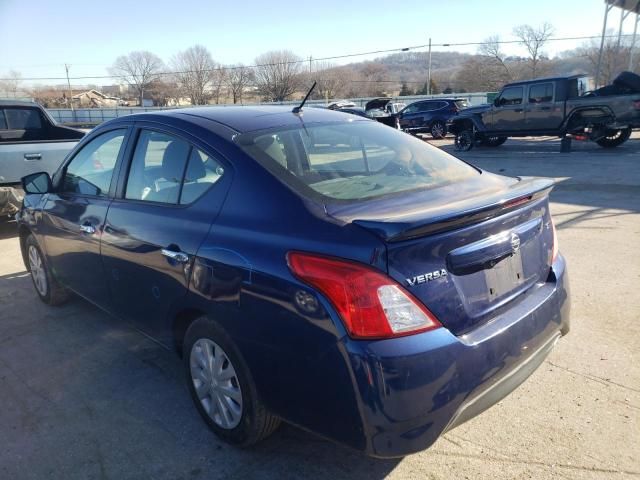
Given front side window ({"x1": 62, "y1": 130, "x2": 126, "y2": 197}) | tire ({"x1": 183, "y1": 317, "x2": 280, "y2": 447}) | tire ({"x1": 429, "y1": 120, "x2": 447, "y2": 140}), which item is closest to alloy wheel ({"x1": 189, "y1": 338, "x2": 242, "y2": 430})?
tire ({"x1": 183, "y1": 317, "x2": 280, "y2": 447})

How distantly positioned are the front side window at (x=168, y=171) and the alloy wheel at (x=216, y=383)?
2.66 feet

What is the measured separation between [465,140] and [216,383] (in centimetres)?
1713

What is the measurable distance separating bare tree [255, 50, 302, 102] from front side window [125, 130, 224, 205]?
6874 cm

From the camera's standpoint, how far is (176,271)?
2762mm

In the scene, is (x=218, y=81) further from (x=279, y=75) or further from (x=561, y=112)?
(x=561, y=112)

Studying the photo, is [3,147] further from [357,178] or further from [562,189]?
[562,189]

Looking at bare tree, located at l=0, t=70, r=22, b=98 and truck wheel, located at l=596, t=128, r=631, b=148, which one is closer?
truck wheel, located at l=596, t=128, r=631, b=148

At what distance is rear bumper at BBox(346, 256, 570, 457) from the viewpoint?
1.96 meters

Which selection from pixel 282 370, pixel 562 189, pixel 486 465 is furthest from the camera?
pixel 562 189

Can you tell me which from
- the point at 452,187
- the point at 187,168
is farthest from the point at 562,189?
the point at 187,168

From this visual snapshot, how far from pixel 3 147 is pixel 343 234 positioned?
6.68 m

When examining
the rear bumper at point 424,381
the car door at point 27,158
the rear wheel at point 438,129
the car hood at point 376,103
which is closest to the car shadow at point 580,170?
the rear wheel at point 438,129

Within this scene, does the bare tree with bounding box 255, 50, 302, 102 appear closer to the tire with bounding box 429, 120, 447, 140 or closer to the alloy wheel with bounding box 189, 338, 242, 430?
the tire with bounding box 429, 120, 447, 140

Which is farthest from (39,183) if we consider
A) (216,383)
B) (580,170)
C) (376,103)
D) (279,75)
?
(279,75)
